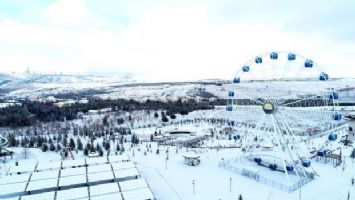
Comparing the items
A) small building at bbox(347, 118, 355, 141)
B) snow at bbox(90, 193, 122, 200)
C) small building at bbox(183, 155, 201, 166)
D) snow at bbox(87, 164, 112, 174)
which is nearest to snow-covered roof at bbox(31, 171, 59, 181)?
snow at bbox(87, 164, 112, 174)

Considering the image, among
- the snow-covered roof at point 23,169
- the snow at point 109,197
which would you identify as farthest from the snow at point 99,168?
the snow-covered roof at point 23,169

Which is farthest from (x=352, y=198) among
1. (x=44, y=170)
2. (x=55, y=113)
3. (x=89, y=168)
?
(x=55, y=113)

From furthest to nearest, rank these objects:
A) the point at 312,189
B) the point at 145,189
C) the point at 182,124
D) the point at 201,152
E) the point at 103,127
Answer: the point at 182,124 < the point at 103,127 < the point at 201,152 < the point at 312,189 < the point at 145,189

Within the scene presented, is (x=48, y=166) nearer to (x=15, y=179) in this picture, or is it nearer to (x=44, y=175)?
(x=44, y=175)

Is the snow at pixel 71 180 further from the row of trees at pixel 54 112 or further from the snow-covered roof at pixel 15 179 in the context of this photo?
the row of trees at pixel 54 112

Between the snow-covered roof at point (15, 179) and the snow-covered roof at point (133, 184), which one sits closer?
the snow-covered roof at point (133, 184)

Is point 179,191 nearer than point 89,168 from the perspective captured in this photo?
Yes

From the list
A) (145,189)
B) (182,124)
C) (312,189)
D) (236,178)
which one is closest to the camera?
(145,189)

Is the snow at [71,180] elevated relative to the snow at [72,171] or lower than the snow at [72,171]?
lower

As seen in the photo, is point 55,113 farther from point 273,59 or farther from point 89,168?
point 273,59

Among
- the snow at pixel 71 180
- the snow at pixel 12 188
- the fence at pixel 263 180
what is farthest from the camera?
the fence at pixel 263 180

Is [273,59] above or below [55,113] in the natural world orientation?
above
